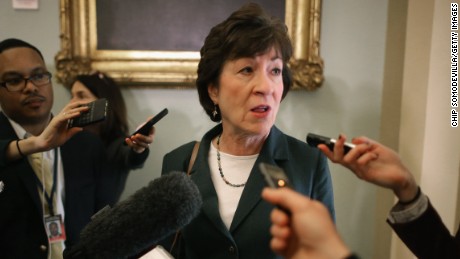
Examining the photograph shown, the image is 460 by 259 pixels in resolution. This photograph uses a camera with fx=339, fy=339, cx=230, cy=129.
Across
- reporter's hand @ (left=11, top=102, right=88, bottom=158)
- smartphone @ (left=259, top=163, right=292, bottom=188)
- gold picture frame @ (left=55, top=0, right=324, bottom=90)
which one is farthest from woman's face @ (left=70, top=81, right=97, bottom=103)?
smartphone @ (left=259, top=163, right=292, bottom=188)

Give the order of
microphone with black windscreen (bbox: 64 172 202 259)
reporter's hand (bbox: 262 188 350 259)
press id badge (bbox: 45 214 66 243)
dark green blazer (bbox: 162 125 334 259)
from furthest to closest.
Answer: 1. press id badge (bbox: 45 214 66 243)
2. dark green blazer (bbox: 162 125 334 259)
3. microphone with black windscreen (bbox: 64 172 202 259)
4. reporter's hand (bbox: 262 188 350 259)

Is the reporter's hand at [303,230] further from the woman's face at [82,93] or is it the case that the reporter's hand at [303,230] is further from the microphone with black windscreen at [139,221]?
the woman's face at [82,93]

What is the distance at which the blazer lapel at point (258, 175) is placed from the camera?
3.00 ft

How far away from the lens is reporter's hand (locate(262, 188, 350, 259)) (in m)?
0.40

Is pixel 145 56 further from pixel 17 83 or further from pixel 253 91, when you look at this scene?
pixel 253 91

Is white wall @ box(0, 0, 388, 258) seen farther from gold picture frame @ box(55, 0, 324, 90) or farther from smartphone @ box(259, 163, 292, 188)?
smartphone @ box(259, 163, 292, 188)

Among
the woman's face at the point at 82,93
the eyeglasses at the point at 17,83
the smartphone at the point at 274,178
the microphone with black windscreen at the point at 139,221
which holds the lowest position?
the microphone with black windscreen at the point at 139,221

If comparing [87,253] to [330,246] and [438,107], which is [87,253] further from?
[438,107]

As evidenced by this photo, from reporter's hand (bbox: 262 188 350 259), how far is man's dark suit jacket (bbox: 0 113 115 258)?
965 millimetres

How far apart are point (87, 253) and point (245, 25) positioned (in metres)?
0.70

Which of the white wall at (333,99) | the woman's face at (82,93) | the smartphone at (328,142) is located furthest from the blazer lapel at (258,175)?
the woman's face at (82,93)

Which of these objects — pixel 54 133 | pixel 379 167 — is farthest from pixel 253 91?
pixel 54 133

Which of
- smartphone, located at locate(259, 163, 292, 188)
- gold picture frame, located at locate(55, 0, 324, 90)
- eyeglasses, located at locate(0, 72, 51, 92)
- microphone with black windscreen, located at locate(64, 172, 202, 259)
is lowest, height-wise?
microphone with black windscreen, located at locate(64, 172, 202, 259)

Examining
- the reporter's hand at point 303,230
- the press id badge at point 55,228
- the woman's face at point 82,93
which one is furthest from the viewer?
the woman's face at point 82,93
